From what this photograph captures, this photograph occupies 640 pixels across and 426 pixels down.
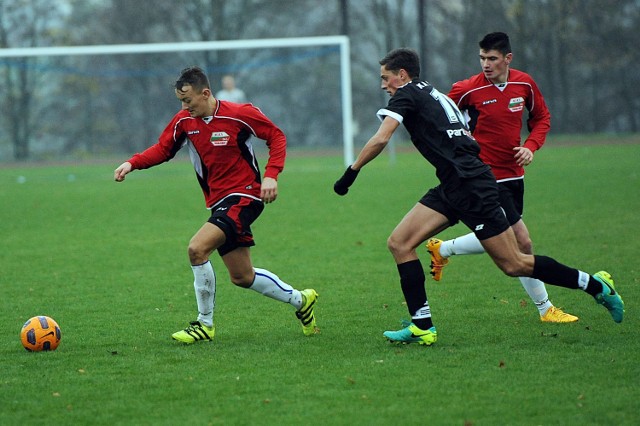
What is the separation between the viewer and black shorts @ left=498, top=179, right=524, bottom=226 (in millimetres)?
6980

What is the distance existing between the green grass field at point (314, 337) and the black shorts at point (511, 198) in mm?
775

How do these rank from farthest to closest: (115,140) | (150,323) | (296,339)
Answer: (115,140), (150,323), (296,339)

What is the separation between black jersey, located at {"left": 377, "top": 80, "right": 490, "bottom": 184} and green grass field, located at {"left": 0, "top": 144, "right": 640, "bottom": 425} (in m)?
1.14

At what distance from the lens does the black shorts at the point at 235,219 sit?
6.54 meters

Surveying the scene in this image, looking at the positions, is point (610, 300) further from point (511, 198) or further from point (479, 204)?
point (511, 198)

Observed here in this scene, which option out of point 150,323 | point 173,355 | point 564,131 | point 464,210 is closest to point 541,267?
point 464,210

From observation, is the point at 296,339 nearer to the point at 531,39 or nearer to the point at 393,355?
the point at 393,355

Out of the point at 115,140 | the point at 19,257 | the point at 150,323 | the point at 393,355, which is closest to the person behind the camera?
the point at 393,355

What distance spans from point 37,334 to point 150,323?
114cm

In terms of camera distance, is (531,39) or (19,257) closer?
(19,257)

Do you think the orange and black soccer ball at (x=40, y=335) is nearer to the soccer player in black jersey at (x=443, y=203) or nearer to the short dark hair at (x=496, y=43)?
the soccer player in black jersey at (x=443, y=203)

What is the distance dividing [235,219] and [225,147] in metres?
0.51

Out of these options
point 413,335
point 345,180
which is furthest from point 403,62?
point 413,335

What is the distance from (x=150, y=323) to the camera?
24.0 feet
